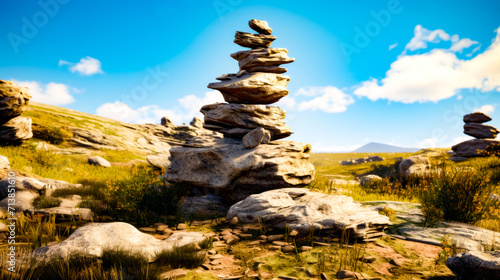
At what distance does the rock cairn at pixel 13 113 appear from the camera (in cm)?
1494

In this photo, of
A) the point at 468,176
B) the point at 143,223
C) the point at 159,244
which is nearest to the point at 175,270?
the point at 159,244

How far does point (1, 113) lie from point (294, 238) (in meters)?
18.3

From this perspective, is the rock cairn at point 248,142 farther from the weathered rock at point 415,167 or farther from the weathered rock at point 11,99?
the weathered rock at point 11,99

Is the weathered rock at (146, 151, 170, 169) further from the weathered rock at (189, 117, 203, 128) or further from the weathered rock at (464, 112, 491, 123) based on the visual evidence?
the weathered rock at (189, 117, 203, 128)

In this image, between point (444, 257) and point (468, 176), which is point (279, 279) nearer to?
point (444, 257)

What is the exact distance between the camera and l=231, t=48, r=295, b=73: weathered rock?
11.7m

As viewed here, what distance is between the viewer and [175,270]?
165 inches

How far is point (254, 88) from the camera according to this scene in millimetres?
11102

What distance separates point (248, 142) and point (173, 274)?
263 inches

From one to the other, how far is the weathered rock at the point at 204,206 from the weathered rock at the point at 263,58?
6.04m

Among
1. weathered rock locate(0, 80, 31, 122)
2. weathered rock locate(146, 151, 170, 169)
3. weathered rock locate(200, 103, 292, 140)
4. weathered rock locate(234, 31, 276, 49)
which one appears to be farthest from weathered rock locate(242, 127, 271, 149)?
weathered rock locate(0, 80, 31, 122)

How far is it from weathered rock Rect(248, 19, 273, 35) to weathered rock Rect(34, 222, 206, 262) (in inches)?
379

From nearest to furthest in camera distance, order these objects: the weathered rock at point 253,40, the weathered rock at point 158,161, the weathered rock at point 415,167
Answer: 1. the weathered rock at point 253,40
2. the weathered rock at point 415,167
3. the weathered rock at point 158,161

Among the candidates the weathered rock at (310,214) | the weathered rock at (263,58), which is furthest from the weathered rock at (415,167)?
the weathered rock at (310,214)
